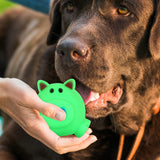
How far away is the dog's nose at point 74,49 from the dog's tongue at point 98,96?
0.89ft

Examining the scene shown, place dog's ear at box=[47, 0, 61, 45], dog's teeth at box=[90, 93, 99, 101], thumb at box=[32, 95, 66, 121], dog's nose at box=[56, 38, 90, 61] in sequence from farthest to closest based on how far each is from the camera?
dog's ear at box=[47, 0, 61, 45]
dog's teeth at box=[90, 93, 99, 101]
dog's nose at box=[56, 38, 90, 61]
thumb at box=[32, 95, 66, 121]

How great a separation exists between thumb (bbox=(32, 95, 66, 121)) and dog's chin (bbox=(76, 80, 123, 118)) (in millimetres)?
572

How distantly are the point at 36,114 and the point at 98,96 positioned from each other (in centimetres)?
64

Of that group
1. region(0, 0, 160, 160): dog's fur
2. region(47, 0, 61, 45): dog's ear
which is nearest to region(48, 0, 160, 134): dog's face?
region(0, 0, 160, 160): dog's fur

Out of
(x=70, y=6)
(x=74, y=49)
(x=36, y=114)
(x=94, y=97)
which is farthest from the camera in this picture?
(x=70, y=6)

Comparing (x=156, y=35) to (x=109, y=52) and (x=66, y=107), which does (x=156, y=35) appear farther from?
(x=66, y=107)

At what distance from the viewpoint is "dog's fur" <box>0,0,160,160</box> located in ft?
6.86

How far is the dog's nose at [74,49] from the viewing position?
194 centimetres

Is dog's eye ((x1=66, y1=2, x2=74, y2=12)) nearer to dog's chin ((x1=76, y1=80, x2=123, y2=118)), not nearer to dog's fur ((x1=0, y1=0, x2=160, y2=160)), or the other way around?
dog's fur ((x1=0, y1=0, x2=160, y2=160))

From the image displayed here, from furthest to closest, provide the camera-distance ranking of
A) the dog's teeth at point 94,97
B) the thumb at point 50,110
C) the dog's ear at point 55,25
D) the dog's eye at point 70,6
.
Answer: the dog's ear at point 55,25
the dog's eye at point 70,6
the dog's teeth at point 94,97
the thumb at point 50,110

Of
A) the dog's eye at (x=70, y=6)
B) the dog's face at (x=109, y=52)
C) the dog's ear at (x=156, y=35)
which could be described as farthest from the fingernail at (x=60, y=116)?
Result: the dog's eye at (x=70, y=6)

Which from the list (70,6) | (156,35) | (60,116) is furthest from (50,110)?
(70,6)

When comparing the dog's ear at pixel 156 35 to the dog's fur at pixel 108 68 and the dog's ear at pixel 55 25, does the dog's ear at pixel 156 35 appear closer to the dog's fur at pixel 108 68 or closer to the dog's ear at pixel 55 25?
the dog's fur at pixel 108 68

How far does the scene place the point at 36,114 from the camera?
1.71 m
